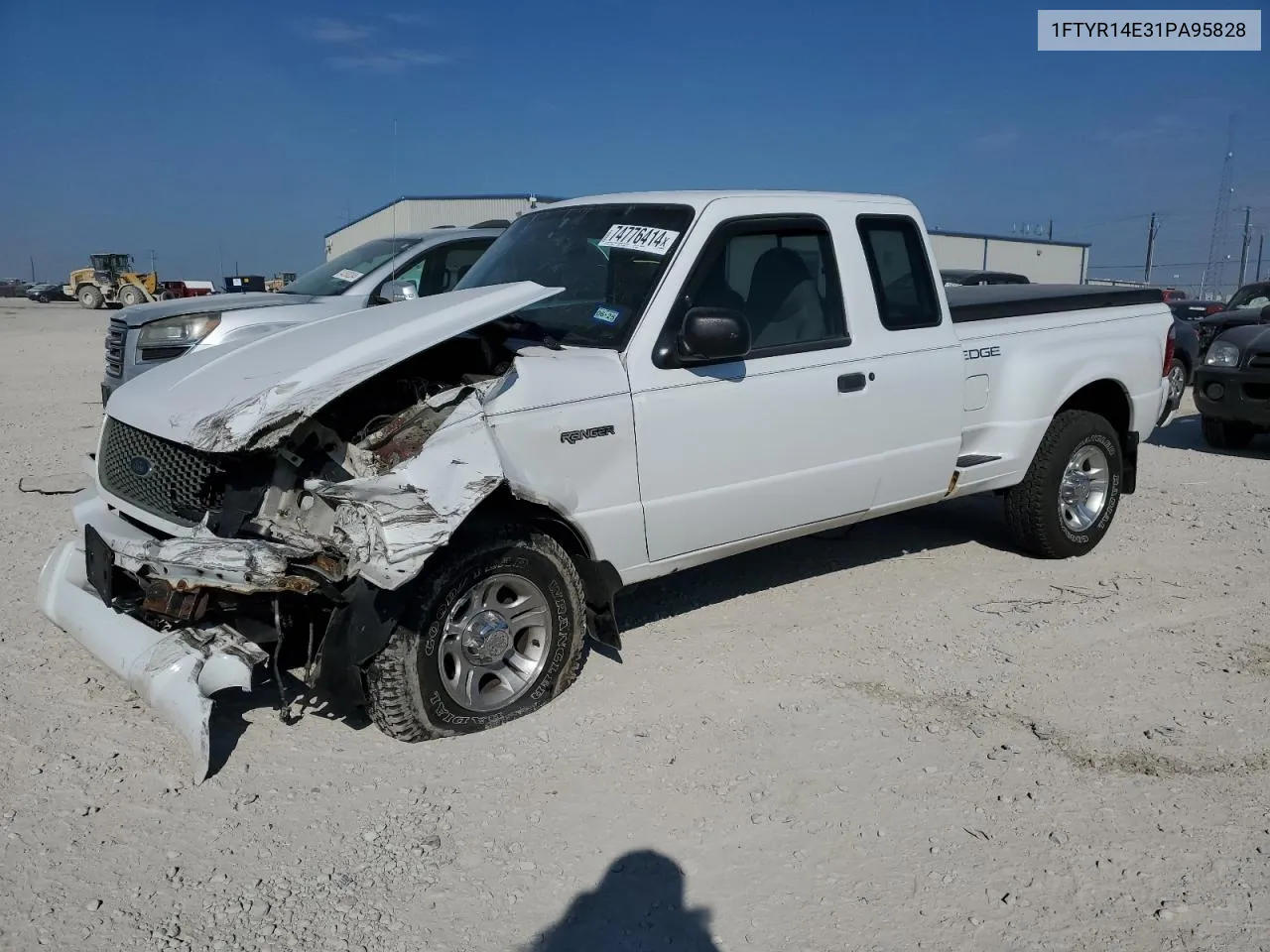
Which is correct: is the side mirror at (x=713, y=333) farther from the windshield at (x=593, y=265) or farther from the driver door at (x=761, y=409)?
the windshield at (x=593, y=265)

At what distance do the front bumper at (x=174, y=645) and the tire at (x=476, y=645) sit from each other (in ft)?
1.59

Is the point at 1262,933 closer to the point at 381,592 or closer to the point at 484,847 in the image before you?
the point at 484,847

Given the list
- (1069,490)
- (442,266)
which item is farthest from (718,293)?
(442,266)

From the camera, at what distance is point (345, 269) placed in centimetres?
941

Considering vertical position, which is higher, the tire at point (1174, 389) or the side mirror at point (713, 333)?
the side mirror at point (713, 333)

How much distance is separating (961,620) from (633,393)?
2.29 m

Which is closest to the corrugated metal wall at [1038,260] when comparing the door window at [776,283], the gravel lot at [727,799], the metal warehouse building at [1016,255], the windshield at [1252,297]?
the metal warehouse building at [1016,255]

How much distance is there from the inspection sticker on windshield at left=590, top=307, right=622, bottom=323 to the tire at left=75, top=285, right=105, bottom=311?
4711 cm

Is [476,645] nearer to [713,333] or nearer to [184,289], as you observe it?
[713,333]

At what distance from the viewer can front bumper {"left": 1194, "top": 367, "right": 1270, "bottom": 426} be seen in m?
9.81

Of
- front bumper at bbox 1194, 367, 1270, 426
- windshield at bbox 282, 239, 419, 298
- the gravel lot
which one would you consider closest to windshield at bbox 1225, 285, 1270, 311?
front bumper at bbox 1194, 367, 1270, 426

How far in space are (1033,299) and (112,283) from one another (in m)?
46.6

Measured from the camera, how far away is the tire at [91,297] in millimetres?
45031

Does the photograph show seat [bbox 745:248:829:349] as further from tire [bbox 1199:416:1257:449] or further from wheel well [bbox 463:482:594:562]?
tire [bbox 1199:416:1257:449]
